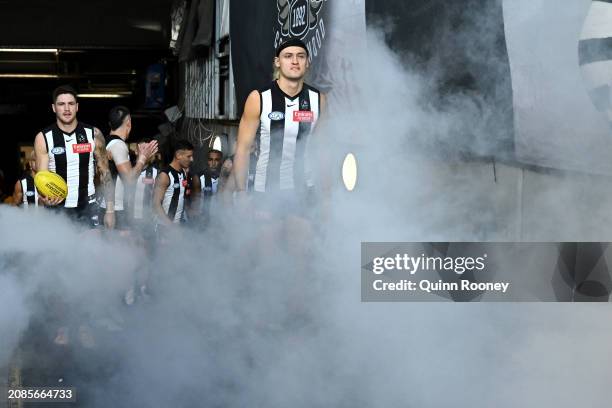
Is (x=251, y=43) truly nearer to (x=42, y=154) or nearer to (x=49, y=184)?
(x=42, y=154)

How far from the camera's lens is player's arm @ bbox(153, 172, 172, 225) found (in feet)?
26.9

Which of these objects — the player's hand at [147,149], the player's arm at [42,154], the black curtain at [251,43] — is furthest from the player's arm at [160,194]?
the player's arm at [42,154]

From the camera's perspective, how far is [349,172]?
600cm

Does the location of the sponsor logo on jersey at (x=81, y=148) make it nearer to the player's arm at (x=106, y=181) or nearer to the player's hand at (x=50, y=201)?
the player's arm at (x=106, y=181)

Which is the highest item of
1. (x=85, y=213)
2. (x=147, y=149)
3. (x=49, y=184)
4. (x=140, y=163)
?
(x=147, y=149)

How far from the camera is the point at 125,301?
709 cm

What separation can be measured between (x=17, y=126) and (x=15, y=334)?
48.3ft

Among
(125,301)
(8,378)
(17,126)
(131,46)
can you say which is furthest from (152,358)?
(17,126)

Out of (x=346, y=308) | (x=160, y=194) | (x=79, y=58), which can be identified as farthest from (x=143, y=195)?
(x=79, y=58)

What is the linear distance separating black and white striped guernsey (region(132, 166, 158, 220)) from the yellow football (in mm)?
1959

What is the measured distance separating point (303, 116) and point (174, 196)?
8.73 feet

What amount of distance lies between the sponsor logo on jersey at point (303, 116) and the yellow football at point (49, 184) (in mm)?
1608

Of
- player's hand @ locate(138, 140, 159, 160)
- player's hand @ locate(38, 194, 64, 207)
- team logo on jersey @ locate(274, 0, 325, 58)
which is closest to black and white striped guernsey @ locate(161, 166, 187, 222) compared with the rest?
player's hand @ locate(138, 140, 159, 160)

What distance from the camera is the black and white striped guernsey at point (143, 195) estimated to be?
329 inches
